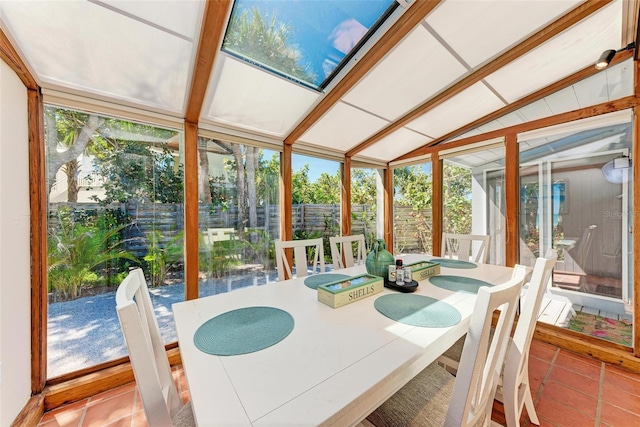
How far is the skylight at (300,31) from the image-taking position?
1.46m

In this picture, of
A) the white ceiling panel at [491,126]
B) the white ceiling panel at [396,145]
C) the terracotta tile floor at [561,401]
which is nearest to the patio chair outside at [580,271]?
the terracotta tile floor at [561,401]

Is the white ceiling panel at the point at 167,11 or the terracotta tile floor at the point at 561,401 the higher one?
the white ceiling panel at the point at 167,11

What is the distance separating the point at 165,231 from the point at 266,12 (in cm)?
186

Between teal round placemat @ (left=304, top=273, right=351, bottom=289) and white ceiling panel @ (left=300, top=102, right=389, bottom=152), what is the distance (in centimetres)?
156

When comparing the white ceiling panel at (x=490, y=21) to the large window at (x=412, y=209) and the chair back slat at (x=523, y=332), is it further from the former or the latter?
the large window at (x=412, y=209)

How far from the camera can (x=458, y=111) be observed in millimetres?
2607

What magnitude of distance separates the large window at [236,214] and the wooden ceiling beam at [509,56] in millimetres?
1610

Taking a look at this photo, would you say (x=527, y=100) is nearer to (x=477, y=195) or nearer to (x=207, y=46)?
(x=477, y=195)

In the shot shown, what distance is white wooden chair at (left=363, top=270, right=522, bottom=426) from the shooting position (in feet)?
2.38

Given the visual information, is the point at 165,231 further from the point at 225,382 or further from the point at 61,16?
the point at 225,382

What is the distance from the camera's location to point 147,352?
0.71 meters

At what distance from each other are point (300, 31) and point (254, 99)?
665 millimetres

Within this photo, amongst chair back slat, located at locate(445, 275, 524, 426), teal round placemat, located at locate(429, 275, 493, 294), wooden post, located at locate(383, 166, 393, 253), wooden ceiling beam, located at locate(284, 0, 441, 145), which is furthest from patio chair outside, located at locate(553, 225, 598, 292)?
wooden ceiling beam, located at locate(284, 0, 441, 145)

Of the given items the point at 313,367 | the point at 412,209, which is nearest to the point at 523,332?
the point at 313,367
